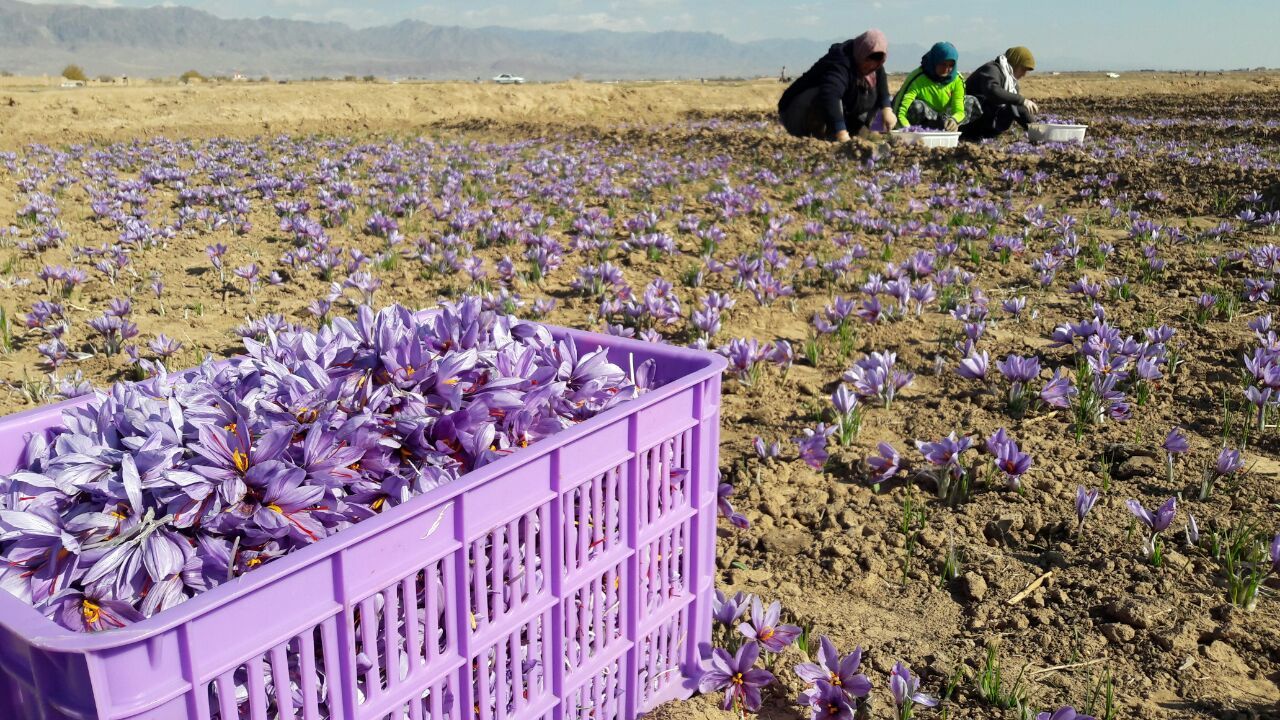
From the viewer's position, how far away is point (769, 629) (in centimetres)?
221

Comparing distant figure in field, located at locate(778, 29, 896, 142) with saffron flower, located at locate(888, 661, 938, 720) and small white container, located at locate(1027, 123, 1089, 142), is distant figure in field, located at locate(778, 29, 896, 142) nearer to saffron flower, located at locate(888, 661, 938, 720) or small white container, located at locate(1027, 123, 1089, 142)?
small white container, located at locate(1027, 123, 1089, 142)

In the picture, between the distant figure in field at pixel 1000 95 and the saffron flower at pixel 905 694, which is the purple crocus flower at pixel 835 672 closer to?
the saffron flower at pixel 905 694

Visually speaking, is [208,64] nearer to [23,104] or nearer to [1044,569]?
[23,104]

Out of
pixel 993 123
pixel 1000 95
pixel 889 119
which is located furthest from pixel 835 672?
pixel 993 123

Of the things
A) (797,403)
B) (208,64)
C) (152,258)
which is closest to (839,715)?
(797,403)

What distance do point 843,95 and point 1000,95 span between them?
2582 millimetres

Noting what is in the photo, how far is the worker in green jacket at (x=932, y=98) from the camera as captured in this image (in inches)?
527

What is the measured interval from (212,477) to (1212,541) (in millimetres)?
2804

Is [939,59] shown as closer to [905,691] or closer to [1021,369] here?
[1021,369]

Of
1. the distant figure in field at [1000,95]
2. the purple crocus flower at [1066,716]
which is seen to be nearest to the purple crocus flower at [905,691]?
the purple crocus flower at [1066,716]

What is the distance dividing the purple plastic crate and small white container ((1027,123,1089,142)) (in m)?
13.1

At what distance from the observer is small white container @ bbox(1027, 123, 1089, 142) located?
43.8ft

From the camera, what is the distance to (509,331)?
7.36 feet

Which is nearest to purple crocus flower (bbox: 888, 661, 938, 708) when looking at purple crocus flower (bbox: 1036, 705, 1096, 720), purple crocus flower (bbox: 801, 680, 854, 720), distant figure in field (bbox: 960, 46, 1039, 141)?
purple crocus flower (bbox: 801, 680, 854, 720)
